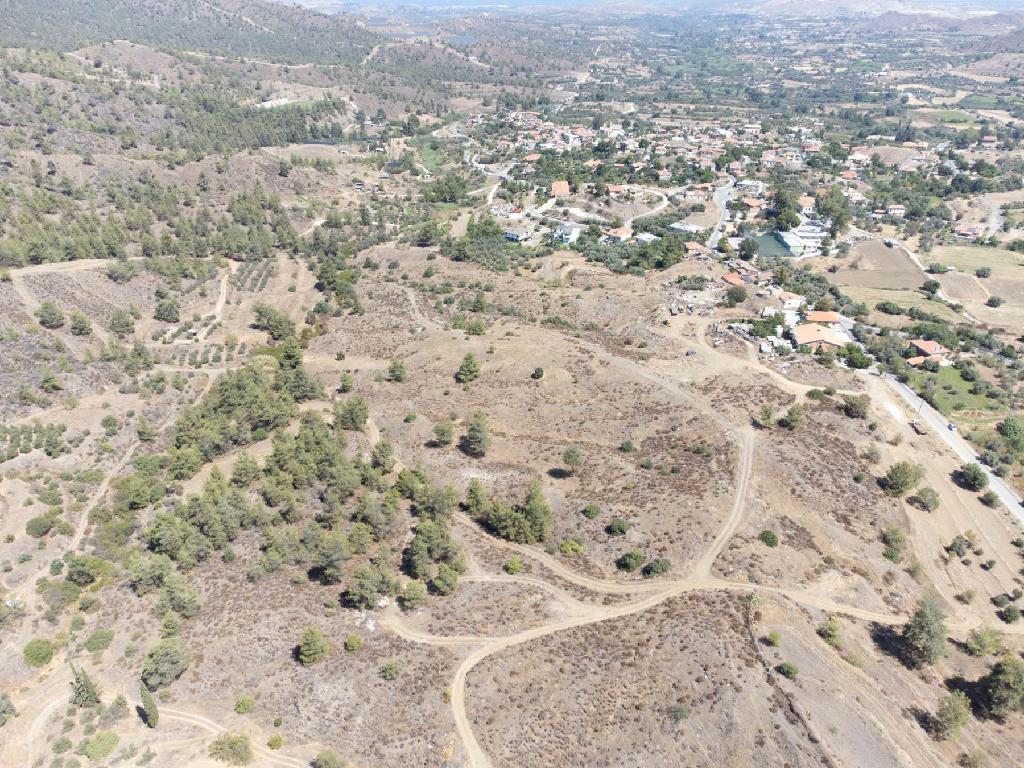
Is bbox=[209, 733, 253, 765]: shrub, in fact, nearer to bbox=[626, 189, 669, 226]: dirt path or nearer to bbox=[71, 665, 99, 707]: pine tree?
bbox=[71, 665, 99, 707]: pine tree

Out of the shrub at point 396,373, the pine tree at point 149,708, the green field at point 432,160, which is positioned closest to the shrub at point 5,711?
the pine tree at point 149,708

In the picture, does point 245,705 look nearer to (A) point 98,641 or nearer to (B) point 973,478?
(A) point 98,641

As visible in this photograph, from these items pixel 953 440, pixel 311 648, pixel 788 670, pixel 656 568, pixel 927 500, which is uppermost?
pixel 788 670

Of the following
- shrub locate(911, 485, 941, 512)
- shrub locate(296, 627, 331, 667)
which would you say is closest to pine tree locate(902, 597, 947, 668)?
shrub locate(911, 485, 941, 512)

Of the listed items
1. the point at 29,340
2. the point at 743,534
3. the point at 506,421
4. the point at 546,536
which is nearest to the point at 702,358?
the point at 506,421

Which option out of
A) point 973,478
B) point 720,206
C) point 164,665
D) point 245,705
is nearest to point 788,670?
point 245,705

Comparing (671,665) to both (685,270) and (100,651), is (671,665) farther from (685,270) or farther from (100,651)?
(685,270)
